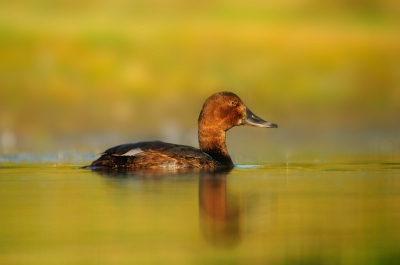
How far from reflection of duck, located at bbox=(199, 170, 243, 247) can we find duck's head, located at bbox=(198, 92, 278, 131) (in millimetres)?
2624

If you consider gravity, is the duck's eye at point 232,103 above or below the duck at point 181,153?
above

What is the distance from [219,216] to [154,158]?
12.3ft

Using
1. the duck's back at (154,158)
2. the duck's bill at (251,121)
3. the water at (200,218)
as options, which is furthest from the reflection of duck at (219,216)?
the duck's bill at (251,121)

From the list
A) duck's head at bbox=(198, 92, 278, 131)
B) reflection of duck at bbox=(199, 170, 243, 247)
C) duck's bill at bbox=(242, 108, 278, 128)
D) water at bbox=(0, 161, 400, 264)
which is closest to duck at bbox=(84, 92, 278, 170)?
duck's head at bbox=(198, 92, 278, 131)

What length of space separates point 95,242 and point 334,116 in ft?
41.6

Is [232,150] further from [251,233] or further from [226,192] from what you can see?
[251,233]

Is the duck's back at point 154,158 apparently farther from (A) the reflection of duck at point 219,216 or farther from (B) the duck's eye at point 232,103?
(A) the reflection of duck at point 219,216

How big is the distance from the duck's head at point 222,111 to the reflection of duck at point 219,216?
8.61 ft

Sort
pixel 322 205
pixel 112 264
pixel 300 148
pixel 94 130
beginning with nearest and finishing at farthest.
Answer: pixel 112 264, pixel 322 205, pixel 300 148, pixel 94 130

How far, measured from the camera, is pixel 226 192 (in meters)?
9.30

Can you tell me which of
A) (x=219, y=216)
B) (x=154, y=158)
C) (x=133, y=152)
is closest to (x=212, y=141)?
(x=154, y=158)

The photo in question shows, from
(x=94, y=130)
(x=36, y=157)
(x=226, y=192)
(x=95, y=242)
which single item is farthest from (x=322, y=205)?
(x=94, y=130)

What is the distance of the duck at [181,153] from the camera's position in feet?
37.8

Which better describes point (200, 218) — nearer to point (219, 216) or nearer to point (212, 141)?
point (219, 216)
